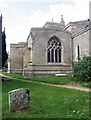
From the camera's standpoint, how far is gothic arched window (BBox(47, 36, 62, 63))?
32.8 m

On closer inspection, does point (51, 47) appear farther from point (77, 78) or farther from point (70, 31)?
point (77, 78)

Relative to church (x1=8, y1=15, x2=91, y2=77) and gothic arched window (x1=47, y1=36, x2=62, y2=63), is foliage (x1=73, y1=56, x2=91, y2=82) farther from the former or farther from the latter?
gothic arched window (x1=47, y1=36, x2=62, y2=63)

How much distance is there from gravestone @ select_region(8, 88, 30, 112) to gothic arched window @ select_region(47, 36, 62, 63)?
71.2 feet

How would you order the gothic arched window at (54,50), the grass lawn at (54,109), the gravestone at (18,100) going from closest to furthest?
the grass lawn at (54,109) < the gravestone at (18,100) < the gothic arched window at (54,50)

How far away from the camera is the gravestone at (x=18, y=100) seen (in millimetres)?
10680

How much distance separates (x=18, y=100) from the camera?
10.8 metres

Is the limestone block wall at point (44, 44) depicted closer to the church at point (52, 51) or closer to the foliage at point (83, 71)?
the church at point (52, 51)

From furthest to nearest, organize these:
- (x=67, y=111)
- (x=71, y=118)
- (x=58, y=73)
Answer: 1. (x=58, y=73)
2. (x=67, y=111)
3. (x=71, y=118)

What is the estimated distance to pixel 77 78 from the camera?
74.0ft

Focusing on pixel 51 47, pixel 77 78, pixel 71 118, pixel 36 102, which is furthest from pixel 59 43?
pixel 71 118

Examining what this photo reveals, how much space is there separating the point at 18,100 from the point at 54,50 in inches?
883

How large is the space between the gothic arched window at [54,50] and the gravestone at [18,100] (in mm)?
21708

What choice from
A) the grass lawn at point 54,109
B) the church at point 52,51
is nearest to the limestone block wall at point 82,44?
the church at point 52,51

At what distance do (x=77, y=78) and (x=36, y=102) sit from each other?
1096 centimetres
